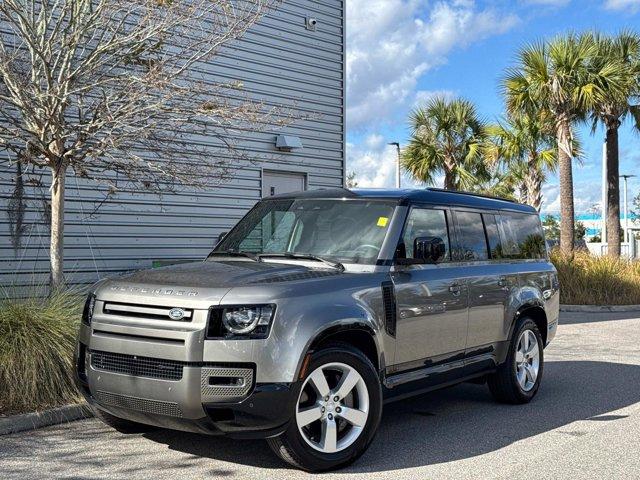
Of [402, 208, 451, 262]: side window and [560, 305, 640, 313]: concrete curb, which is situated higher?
[402, 208, 451, 262]: side window

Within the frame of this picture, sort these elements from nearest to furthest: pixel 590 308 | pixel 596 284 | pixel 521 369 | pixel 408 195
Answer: pixel 408 195, pixel 521 369, pixel 590 308, pixel 596 284

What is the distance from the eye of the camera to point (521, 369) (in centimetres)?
738

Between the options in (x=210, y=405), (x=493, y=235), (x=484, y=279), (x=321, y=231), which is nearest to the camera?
(x=210, y=405)

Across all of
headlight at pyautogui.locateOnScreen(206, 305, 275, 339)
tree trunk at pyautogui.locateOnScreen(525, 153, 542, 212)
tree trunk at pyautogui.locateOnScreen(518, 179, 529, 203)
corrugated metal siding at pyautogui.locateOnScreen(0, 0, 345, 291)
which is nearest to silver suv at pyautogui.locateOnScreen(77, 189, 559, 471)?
headlight at pyautogui.locateOnScreen(206, 305, 275, 339)

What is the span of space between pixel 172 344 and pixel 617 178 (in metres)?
21.8

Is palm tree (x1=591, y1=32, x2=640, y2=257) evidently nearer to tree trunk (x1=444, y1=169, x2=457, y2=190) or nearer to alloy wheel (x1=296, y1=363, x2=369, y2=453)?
tree trunk (x1=444, y1=169, x2=457, y2=190)

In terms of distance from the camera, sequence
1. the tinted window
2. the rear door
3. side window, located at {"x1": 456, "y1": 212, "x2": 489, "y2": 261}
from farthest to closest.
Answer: the tinted window → side window, located at {"x1": 456, "y1": 212, "x2": 489, "y2": 261} → the rear door

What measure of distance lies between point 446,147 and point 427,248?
21909 mm

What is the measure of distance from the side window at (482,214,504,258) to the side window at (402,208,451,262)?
776mm

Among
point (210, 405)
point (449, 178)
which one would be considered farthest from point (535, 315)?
point (449, 178)

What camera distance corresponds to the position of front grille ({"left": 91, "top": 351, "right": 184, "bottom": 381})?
4.66 metres

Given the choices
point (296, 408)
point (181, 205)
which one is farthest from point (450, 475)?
point (181, 205)

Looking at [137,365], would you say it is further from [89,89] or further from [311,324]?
[89,89]

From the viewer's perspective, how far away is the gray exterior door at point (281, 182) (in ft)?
47.2
